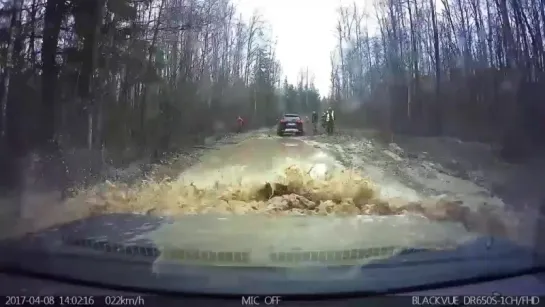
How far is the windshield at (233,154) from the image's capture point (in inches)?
223

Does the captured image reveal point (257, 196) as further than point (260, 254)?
Yes

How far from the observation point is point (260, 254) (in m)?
5.26

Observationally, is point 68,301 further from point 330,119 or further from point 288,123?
point 288,123

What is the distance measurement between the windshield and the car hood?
33 mm

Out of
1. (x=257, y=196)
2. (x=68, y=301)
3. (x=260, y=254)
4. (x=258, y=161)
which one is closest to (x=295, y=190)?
(x=257, y=196)

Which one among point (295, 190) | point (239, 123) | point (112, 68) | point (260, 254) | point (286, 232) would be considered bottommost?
point (260, 254)

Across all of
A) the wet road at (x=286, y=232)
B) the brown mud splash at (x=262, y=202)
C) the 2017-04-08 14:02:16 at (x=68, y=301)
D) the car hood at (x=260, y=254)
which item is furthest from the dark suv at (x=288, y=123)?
the 2017-04-08 14:02:16 at (x=68, y=301)

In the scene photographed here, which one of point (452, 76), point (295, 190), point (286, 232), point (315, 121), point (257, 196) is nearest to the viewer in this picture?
point (286, 232)

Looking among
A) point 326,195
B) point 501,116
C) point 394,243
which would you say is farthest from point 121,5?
point 501,116

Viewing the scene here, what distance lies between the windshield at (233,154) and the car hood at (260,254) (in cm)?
3

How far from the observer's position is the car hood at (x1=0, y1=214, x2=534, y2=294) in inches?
178

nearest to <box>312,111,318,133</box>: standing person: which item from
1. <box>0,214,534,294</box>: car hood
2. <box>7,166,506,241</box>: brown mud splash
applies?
<box>7,166,506,241</box>: brown mud splash

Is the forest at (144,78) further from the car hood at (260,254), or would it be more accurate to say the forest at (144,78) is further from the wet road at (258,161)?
the car hood at (260,254)

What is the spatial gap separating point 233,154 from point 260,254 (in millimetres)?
5537
